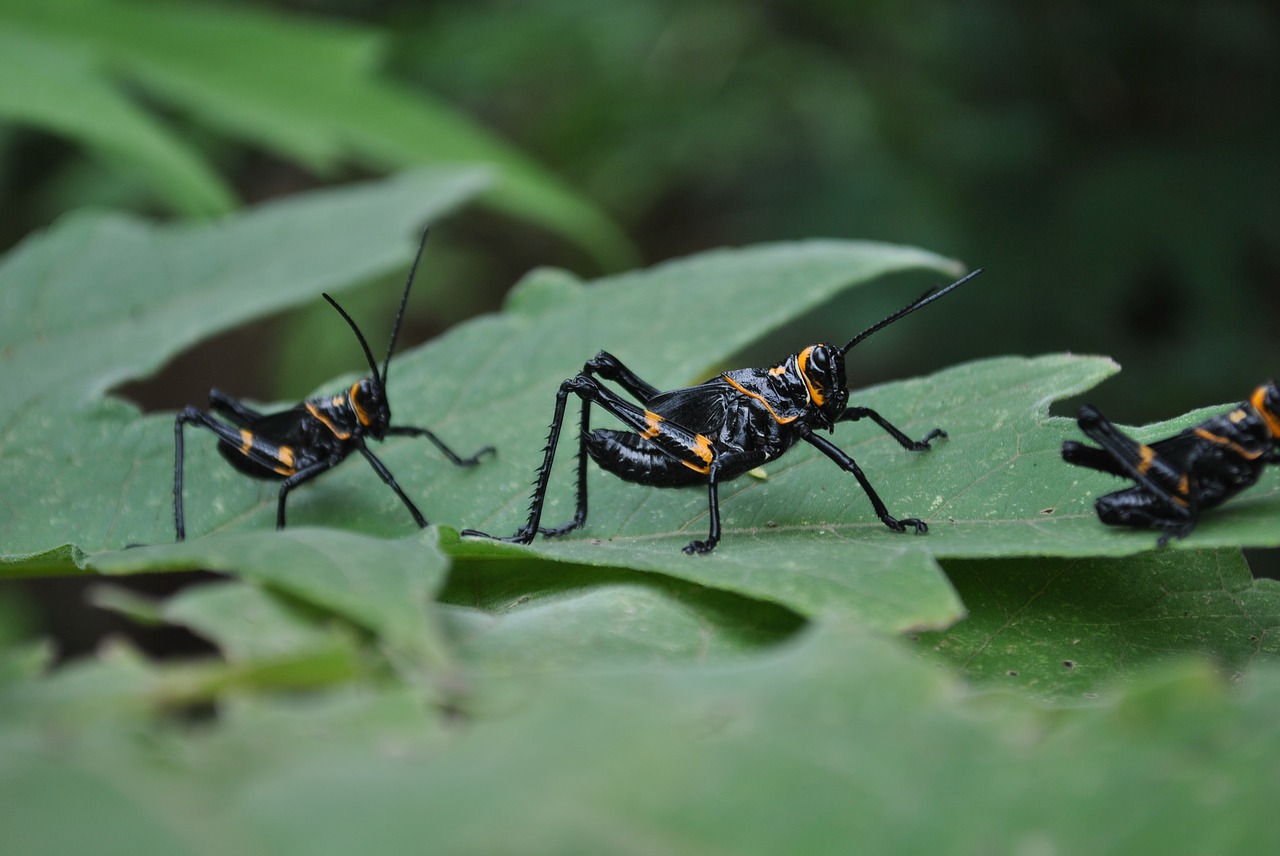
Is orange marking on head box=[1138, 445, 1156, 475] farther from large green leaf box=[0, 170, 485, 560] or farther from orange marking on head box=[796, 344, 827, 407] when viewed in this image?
large green leaf box=[0, 170, 485, 560]

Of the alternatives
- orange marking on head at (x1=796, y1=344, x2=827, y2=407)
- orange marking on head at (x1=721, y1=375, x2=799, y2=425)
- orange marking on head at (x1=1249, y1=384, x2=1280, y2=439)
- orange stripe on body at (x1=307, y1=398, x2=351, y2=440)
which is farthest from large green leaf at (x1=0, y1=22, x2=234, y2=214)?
orange marking on head at (x1=1249, y1=384, x2=1280, y2=439)

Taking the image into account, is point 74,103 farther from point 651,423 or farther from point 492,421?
point 651,423

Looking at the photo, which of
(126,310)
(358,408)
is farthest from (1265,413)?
(126,310)

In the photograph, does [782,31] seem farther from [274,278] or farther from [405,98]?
[274,278]

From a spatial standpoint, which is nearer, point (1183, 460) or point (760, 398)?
point (1183, 460)

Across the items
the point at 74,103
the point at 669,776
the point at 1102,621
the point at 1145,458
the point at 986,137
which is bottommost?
the point at 1102,621

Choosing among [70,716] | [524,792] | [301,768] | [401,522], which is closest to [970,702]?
[524,792]

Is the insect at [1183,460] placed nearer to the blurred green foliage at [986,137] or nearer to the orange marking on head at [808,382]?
the orange marking on head at [808,382]

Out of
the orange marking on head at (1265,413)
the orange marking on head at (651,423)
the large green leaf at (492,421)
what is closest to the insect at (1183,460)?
the orange marking on head at (1265,413)
